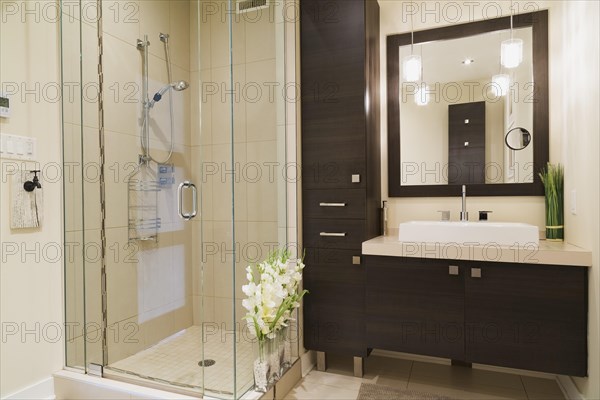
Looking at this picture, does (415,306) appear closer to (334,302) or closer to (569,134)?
(334,302)

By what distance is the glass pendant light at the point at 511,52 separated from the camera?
2.35 meters

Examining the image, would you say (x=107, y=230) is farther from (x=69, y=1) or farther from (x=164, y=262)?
(x=69, y=1)

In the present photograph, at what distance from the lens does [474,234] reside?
2.00 metres

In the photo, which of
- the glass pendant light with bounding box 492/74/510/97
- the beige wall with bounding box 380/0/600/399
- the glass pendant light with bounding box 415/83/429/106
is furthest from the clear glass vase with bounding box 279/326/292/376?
the glass pendant light with bounding box 492/74/510/97

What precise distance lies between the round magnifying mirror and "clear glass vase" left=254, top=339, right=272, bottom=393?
1.91 meters

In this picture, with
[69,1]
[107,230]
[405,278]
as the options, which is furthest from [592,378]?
[69,1]

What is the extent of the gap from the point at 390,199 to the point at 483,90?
93cm

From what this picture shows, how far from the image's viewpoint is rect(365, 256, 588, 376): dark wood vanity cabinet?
6.10 ft

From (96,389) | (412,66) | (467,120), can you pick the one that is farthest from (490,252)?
(96,389)

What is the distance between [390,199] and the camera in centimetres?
268

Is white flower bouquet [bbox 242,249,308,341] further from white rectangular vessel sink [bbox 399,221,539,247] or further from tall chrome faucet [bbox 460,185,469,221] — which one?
tall chrome faucet [bbox 460,185,469,221]

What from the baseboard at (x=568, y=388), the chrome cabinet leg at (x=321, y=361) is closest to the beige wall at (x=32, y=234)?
the chrome cabinet leg at (x=321, y=361)

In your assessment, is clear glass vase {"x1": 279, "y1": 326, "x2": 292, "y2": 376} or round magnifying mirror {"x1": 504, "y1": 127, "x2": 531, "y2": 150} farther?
round magnifying mirror {"x1": 504, "y1": 127, "x2": 531, "y2": 150}

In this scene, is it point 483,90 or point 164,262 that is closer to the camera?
point 164,262
